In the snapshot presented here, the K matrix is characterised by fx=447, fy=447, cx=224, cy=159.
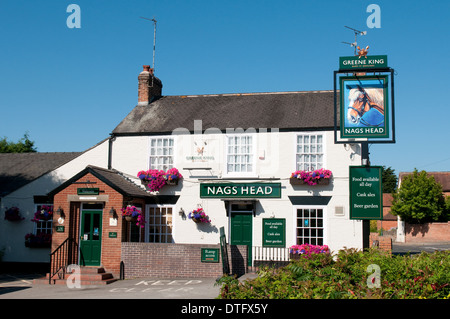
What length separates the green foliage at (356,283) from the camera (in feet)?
24.4

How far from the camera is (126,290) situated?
13.9 metres

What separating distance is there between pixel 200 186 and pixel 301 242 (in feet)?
15.3

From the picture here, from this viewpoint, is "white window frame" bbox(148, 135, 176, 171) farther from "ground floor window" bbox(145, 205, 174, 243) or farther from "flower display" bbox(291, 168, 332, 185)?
"flower display" bbox(291, 168, 332, 185)

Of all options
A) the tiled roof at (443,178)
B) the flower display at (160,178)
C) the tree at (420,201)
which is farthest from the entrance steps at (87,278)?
the tiled roof at (443,178)

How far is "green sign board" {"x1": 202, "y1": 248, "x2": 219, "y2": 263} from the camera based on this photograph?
16.0 metres

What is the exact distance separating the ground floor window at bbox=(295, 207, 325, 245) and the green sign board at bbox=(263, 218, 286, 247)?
549mm

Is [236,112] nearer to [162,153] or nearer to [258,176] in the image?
[258,176]

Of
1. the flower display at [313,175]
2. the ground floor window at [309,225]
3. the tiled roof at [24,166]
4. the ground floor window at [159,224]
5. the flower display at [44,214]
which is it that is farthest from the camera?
the tiled roof at [24,166]

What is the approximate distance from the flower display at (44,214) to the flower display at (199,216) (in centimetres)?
616

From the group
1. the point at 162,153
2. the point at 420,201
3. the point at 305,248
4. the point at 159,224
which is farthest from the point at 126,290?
the point at 420,201

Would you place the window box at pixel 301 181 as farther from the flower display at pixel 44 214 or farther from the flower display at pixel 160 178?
the flower display at pixel 44 214

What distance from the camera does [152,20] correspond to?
22047mm
